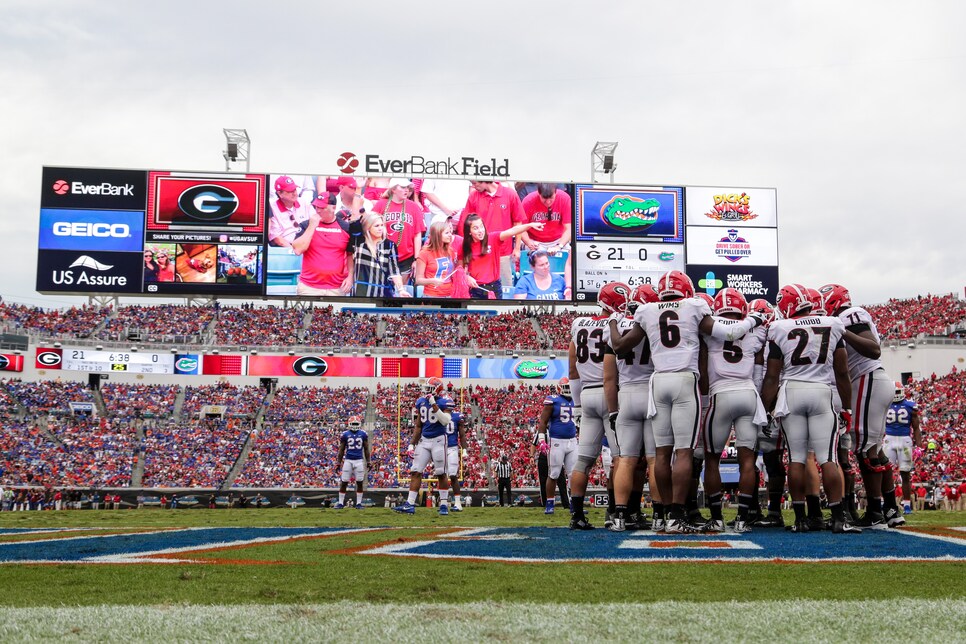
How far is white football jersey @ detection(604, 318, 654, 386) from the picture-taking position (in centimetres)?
855

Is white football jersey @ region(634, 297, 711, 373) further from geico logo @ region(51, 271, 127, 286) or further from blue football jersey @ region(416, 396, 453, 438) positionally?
geico logo @ region(51, 271, 127, 286)

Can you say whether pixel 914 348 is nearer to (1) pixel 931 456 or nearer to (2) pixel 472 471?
(1) pixel 931 456

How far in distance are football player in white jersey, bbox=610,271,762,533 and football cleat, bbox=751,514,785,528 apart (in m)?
1.75

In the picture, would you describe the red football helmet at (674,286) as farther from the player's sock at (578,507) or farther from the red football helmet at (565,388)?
the red football helmet at (565,388)

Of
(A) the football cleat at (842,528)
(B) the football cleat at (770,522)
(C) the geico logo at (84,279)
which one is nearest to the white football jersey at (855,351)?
(A) the football cleat at (842,528)

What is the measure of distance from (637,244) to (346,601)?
36260 millimetres

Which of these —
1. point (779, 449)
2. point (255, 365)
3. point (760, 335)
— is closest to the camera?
point (760, 335)

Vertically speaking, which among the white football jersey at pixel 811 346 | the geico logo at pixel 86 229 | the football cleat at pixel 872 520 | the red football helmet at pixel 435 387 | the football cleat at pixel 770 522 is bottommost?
the football cleat at pixel 770 522

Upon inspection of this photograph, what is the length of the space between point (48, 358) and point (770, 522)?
35026mm

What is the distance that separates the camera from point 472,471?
31.3 meters

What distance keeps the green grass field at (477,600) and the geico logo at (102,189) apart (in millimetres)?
35540

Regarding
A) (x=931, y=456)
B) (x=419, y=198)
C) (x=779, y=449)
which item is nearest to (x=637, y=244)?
(x=419, y=198)

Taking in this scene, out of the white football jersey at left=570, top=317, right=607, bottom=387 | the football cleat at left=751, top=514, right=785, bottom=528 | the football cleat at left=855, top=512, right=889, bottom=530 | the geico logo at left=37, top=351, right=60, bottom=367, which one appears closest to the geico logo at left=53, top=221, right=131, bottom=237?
the geico logo at left=37, top=351, right=60, bottom=367

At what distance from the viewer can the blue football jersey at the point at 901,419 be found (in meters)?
14.8
